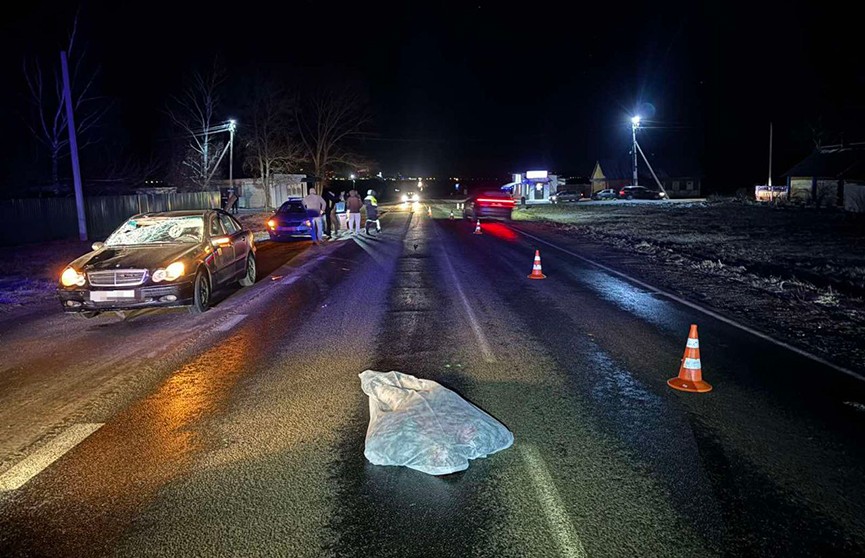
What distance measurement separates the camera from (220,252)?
34.7ft

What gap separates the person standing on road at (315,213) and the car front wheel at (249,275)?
9.24m

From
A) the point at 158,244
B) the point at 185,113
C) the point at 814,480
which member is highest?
the point at 185,113

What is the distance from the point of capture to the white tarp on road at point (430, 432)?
4.23m

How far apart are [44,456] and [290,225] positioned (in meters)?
17.8

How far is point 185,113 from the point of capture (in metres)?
41.8

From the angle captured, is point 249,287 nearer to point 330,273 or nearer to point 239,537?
point 330,273

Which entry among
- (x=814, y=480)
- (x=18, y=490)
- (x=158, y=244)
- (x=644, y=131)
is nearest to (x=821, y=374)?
(x=814, y=480)

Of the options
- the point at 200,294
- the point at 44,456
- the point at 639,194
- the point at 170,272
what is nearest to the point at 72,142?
the point at 200,294

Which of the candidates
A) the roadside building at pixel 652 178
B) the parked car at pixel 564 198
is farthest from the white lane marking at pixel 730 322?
the roadside building at pixel 652 178

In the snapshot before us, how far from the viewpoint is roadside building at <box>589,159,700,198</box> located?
271 ft

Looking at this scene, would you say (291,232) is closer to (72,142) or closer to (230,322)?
(72,142)

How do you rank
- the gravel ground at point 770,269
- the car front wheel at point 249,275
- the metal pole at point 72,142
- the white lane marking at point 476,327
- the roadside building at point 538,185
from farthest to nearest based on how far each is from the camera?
the roadside building at point 538,185 → the metal pole at point 72,142 → the car front wheel at point 249,275 → the gravel ground at point 770,269 → the white lane marking at point 476,327

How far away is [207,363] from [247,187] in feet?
155

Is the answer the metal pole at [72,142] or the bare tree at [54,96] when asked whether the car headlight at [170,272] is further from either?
the bare tree at [54,96]
